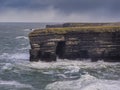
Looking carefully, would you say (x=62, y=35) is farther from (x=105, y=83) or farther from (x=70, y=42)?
(x=105, y=83)

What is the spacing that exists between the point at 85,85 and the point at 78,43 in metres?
18.9

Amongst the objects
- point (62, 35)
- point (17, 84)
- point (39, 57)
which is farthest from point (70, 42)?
point (17, 84)

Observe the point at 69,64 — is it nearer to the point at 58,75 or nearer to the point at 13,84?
the point at 58,75

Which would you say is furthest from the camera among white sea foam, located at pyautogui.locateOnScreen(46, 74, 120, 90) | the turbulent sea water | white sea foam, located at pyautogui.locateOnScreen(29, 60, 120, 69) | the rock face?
the rock face

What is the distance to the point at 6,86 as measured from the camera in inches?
1374

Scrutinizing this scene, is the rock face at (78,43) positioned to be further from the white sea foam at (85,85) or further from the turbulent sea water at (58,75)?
the white sea foam at (85,85)

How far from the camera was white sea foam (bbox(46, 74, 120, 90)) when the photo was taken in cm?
3228

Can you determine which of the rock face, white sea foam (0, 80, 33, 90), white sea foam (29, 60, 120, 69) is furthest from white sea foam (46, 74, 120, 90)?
the rock face

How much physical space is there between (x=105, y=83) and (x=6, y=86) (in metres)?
9.17

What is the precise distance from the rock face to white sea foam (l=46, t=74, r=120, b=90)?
14794 millimetres

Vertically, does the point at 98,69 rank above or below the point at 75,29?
below

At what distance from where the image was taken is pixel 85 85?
33.8 meters

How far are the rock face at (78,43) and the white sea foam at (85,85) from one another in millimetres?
14794

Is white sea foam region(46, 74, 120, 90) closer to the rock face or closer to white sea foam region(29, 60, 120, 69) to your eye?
white sea foam region(29, 60, 120, 69)
